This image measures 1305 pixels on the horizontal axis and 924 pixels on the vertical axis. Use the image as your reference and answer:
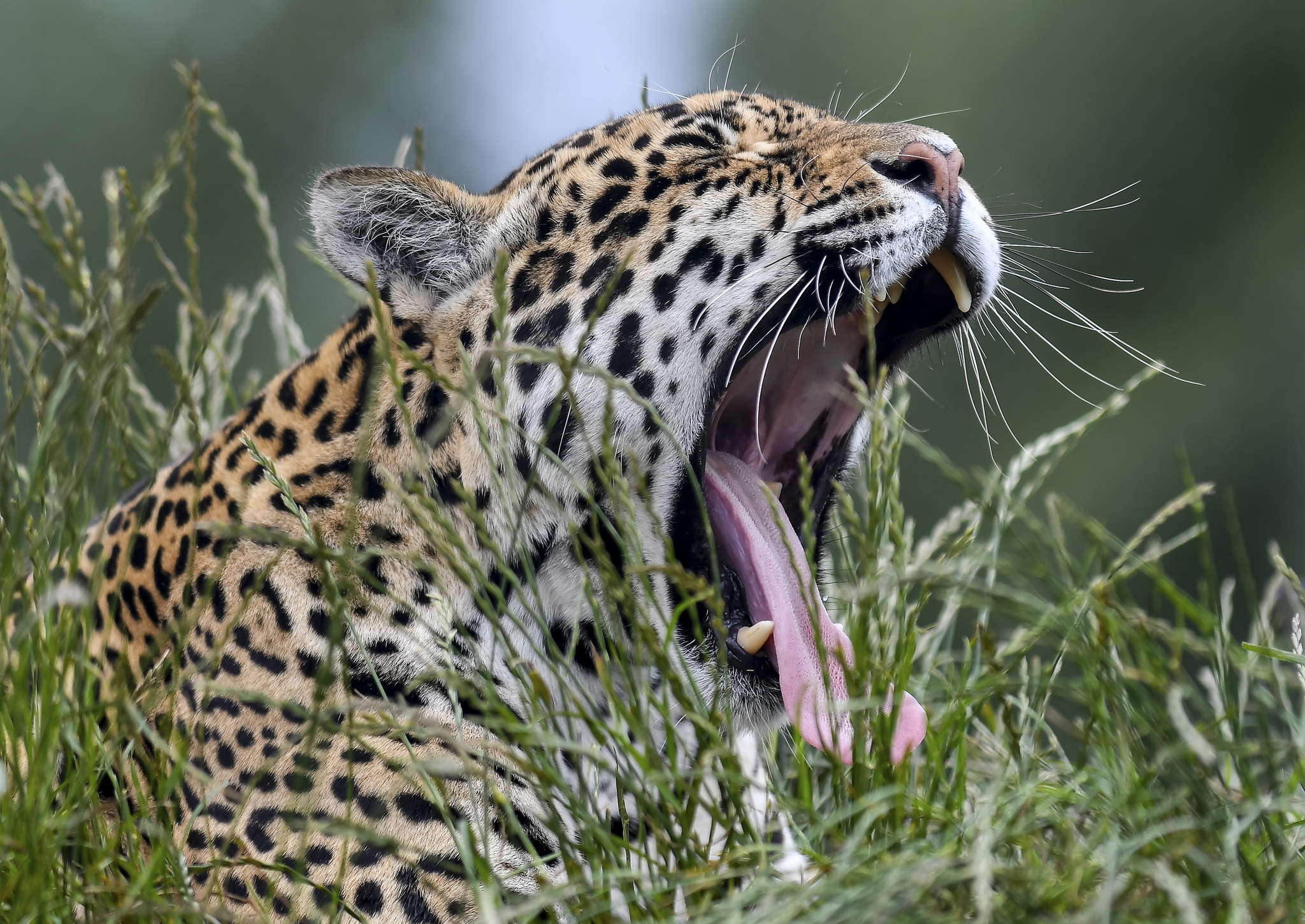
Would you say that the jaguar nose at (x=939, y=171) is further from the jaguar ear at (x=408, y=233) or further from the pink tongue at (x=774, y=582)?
the jaguar ear at (x=408, y=233)

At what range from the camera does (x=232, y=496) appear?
8.70 ft

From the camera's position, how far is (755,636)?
262 cm

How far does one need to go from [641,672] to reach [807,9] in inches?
885

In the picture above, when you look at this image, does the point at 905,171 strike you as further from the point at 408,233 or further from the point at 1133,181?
the point at 1133,181

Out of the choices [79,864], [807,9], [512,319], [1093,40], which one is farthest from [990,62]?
[79,864]

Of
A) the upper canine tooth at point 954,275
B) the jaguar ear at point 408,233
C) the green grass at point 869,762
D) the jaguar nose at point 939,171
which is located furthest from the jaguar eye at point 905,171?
the jaguar ear at point 408,233

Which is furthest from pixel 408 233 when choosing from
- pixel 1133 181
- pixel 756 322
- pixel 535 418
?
pixel 1133 181

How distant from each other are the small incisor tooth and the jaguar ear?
3.51 ft

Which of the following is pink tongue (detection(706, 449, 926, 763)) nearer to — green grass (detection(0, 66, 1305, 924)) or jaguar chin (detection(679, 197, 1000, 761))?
jaguar chin (detection(679, 197, 1000, 761))

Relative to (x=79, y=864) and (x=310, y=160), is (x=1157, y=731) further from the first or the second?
(x=310, y=160)

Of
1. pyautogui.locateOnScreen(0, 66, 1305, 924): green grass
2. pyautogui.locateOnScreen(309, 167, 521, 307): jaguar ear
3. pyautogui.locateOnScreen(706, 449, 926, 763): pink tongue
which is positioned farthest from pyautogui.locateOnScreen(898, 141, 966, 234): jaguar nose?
pyautogui.locateOnScreen(309, 167, 521, 307): jaguar ear

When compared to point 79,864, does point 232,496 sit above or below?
above

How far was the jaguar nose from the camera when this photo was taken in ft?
8.80

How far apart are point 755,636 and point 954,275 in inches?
38.6
